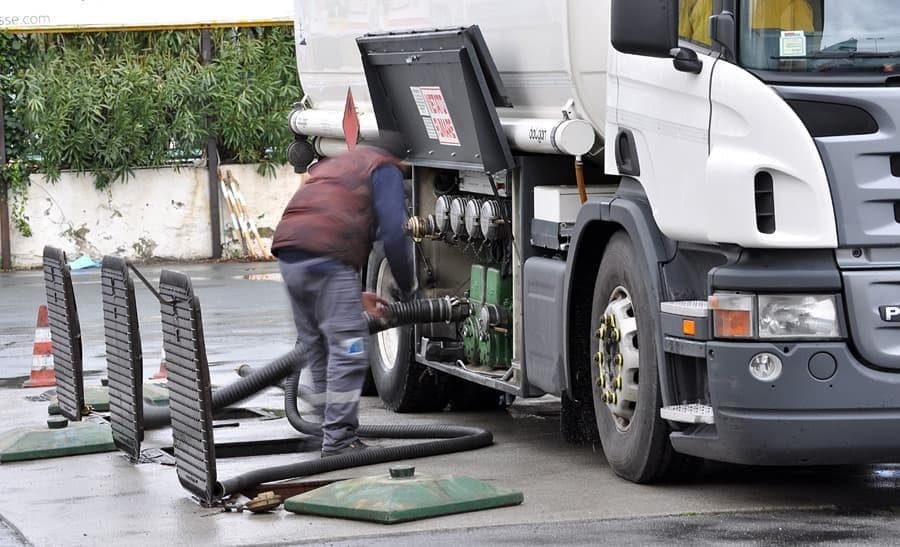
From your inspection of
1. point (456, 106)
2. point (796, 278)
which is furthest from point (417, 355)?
point (796, 278)

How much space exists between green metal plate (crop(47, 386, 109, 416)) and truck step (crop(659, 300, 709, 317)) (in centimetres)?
487

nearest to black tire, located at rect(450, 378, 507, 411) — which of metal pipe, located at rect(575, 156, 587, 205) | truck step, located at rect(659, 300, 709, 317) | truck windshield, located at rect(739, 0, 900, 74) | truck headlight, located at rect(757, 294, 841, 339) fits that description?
metal pipe, located at rect(575, 156, 587, 205)

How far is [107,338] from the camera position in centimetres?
1018

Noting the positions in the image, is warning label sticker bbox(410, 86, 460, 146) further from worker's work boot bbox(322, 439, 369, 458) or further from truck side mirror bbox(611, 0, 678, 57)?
truck side mirror bbox(611, 0, 678, 57)

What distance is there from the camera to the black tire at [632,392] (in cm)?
822

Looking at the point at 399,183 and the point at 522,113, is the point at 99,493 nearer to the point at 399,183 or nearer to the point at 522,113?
the point at 399,183

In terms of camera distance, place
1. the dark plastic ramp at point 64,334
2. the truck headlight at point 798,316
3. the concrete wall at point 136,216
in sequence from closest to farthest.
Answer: the truck headlight at point 798,316
the dark plastic ramp at point 64,334
the concrete wall at point 136,216

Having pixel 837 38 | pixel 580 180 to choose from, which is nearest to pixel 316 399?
pixel 580 180

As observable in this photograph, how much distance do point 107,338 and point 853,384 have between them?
4.36 m

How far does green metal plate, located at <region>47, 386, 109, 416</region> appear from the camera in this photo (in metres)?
11.6

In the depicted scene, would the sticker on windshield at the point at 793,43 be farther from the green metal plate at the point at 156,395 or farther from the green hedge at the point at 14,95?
the green hedge at the point at 14,95

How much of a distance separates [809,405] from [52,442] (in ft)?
14.6

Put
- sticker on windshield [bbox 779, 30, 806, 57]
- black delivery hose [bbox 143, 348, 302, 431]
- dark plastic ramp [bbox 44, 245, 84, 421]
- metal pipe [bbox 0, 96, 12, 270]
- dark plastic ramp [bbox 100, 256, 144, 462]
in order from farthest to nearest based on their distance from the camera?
metal pipe [bbox 0, 96, 12, 270], dark plastic ramp [bbox 44, 245, 84, 421], black delivery hose [bbox 143, 348, 302, 431], dark plastic ramp [bbox 100, 256, 144, 462], sticker on windshield [bbox 779, 30, 806, 57]

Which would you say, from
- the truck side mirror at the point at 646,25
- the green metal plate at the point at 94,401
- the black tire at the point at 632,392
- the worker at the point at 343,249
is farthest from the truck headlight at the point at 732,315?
the green metal plate at the point at 94,401
